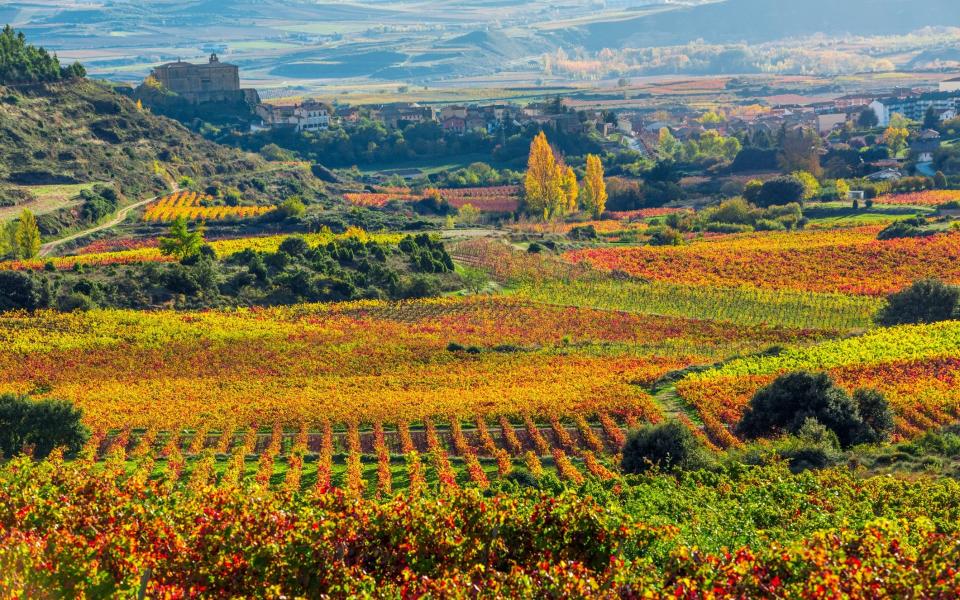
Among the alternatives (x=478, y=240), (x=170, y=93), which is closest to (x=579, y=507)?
(x=478, y=240)

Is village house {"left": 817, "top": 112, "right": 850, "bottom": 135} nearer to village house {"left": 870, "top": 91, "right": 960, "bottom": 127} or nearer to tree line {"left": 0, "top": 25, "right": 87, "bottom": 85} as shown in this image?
village house {"left": 870, "top": 91, "right": 960, "bottom": 127}

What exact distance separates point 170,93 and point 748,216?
97.8 meters

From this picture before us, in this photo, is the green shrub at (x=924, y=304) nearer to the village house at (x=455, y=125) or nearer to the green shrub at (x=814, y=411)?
the green shrub at (x=814, y=411)

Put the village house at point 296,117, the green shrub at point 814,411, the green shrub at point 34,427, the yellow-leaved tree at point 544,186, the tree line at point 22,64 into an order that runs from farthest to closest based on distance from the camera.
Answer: the village house at point 296,117, the tree line at point 22,64, the yellow-leaved tree at point 544,186, the green shrub at point 34,427, the green shrub at point 814,411

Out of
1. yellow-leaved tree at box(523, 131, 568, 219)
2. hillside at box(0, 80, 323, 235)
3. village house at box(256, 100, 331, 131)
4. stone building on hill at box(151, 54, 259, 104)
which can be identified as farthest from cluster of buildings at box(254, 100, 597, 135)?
yellow-leaved tree at box(523, 131, 568, 219)

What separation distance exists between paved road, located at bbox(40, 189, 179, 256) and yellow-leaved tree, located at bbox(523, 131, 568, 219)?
35329 mm

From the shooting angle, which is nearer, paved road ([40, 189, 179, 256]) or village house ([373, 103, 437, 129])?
paved road ([40, 189, 179, 256])

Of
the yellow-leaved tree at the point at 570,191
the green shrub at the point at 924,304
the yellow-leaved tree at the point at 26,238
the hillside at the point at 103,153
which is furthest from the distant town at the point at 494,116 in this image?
the green shrub at the point at 924,304

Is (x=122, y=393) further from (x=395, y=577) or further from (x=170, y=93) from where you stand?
(x=170, y=93)

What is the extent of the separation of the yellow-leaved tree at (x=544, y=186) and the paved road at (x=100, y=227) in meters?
35.3

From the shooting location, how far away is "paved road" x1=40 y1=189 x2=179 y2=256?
3517 inches

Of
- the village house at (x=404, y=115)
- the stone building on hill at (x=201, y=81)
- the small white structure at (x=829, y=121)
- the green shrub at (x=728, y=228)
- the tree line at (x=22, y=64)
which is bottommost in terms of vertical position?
the green shrub at (x=728, y=228)

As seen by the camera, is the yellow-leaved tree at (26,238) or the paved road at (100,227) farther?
the paved road at (100,227)

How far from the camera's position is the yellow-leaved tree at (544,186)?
116 m
